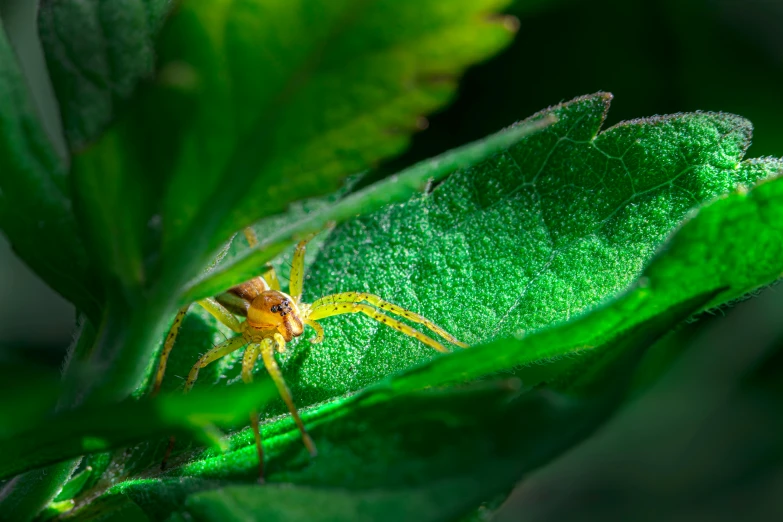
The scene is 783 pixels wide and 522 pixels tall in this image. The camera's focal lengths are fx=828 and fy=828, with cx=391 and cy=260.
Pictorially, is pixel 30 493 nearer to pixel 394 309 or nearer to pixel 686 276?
pixel 394 309

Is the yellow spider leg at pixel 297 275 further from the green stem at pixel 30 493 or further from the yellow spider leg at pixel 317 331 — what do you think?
the green stem at pixel 30 493

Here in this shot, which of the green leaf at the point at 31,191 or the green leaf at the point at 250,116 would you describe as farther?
the green leaf at the point at 31,191

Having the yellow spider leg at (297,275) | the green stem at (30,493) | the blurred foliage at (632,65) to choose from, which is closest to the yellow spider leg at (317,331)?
the yellow spider leg at (297,275)

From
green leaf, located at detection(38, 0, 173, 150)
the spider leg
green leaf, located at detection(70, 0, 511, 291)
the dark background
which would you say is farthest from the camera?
the dark background

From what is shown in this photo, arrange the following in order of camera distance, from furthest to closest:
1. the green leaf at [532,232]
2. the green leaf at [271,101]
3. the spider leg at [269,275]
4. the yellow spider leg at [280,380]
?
the spider leg at [269,275] < the green leaf at [532,232] < the yellow spider leg at [280,380] < the green leaf at [271,101]

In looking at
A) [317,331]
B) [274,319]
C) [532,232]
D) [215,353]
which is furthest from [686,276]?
[274,319]

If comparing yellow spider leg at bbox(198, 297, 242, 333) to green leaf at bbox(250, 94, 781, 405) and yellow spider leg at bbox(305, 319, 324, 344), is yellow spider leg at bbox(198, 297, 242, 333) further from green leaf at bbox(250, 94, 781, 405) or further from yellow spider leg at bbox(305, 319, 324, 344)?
green leaf at bbox(250, 94, 781, 405)

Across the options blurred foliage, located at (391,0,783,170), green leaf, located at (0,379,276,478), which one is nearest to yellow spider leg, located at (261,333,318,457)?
green leaf, located at (0,379,276,478)
